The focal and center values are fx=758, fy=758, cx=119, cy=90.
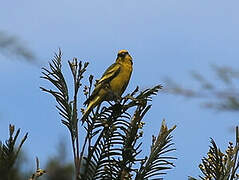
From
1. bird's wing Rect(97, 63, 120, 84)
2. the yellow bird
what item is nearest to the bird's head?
the yellow bird

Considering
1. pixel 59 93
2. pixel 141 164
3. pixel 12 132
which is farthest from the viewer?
pixel 59 93

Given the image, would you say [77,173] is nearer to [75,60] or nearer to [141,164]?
[141,164]

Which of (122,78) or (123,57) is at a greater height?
(123,57)

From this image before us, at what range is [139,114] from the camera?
8.99 ft

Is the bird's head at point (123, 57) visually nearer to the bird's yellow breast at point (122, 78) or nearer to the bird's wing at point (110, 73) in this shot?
the bird's yellow breast at point (122, 78)

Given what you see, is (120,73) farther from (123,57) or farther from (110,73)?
(123,57)

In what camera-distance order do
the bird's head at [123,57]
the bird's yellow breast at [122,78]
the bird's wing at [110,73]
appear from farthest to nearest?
1. the bird's head at [123,57]
2. the bird's wing at [110,73]
3. the bird's yellow breast at [122,78]

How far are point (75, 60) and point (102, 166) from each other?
0.46 m

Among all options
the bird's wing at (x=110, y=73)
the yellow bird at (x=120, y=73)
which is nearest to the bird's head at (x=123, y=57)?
the yellow bird at (x=120, y=73)

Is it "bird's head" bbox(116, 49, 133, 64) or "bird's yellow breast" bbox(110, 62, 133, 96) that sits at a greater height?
"bird's head" bbox(116, 49, 133, 64)

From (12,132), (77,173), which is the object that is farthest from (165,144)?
(12,132)

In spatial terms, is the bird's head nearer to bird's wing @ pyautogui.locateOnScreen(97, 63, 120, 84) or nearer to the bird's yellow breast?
the bird's yellow breast

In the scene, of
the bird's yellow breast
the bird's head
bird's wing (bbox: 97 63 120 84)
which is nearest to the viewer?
the bird's yellow breast

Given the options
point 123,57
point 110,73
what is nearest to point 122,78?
point 110,73
